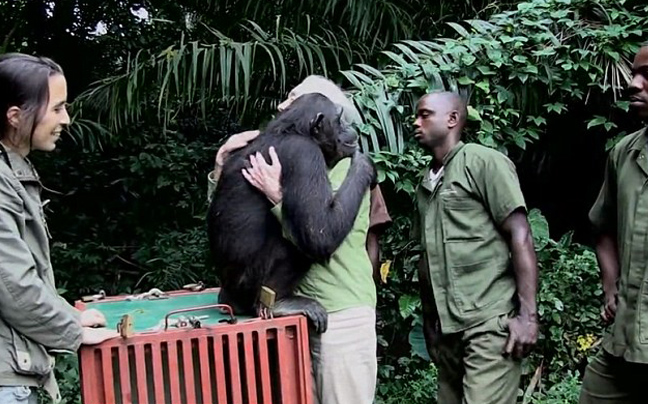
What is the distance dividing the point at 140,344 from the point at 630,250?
1.53 m

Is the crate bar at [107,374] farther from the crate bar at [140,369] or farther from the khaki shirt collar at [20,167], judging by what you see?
the khaki shirt collar at [20,167]

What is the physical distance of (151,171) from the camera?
597cm

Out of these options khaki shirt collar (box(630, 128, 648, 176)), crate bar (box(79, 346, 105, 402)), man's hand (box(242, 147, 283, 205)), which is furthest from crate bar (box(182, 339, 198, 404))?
khaki shirt collar (box(630, 128, 648, 176))

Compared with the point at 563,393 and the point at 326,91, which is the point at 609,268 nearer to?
the point at 326,91

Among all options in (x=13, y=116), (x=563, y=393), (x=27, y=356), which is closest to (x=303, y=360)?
(x=27, y=356)

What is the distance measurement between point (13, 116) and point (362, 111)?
7.54 feet

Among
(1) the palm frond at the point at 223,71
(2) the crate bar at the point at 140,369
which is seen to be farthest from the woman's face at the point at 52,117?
(1) the palm frond at the point at 223,71

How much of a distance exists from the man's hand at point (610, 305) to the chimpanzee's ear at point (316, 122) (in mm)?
1214

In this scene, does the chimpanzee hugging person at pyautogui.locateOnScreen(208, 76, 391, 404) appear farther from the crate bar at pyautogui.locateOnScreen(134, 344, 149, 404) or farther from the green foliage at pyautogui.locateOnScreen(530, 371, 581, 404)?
the green foliage at pyautogui.locateOnScreen(530, 371, 581, 404)

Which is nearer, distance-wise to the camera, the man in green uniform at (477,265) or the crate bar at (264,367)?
the crate bar at (264,367)

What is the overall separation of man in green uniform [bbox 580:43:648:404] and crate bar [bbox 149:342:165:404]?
1424 millimetres

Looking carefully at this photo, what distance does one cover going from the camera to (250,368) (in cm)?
208

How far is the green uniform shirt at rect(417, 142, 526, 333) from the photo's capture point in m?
2.74

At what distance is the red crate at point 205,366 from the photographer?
1.96 meters
